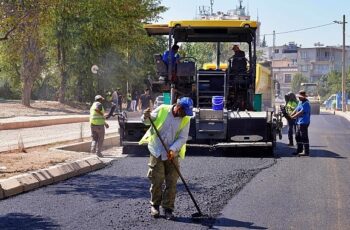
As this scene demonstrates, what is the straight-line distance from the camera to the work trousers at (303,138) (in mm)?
14039

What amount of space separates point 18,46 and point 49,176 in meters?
3.39

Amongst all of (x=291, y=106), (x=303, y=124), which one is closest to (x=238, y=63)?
(x=303, y=124)

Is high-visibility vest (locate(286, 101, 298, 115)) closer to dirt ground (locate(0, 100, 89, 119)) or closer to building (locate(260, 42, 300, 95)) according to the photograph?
dirt ground (locate(0, 100, 89, 119))

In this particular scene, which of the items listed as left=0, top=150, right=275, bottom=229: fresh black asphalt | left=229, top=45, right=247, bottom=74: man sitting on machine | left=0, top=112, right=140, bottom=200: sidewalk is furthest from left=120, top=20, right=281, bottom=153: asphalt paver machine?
left=0, top=112, right=140, bottom=200: sidewalk

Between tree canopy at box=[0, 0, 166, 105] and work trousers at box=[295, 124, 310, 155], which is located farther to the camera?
tree canopy at box=[0, 0, 166, 105]

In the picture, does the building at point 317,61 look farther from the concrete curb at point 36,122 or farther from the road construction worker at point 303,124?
the road construction worker at point 303,124

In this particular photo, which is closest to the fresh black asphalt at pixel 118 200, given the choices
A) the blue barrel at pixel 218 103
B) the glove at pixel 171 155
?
the glove at pixel 171 155

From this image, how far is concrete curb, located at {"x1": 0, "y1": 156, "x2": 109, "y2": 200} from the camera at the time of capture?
8796mm

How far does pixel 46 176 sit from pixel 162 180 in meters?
3.11

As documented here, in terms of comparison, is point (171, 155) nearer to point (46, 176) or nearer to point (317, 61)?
point (46, 176)

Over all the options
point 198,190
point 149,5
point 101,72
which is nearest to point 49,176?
point 198,190

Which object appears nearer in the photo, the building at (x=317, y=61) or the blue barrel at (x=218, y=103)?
the blue barrel at (x=218, y=103)

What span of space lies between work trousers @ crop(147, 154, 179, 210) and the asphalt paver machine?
240 inches

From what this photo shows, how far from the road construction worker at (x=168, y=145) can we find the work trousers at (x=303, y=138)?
7.17m
